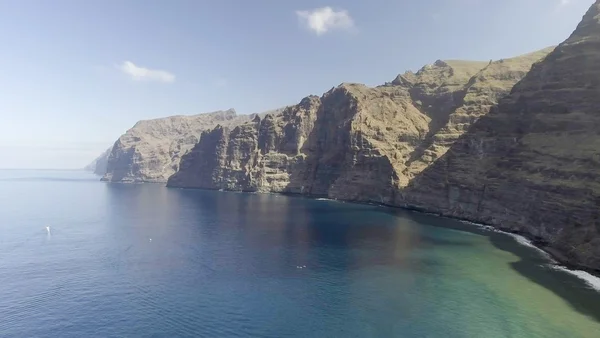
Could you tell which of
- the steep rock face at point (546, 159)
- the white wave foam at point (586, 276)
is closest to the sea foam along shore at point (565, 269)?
the white wave foam at point (586, 276)

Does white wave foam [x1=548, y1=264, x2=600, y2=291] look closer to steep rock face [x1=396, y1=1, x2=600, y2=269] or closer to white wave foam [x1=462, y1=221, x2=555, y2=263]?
steep rock face [x1=396, y1=1, x2=600, y2=269]

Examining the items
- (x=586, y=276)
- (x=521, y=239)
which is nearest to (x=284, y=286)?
(x=586, y=276)

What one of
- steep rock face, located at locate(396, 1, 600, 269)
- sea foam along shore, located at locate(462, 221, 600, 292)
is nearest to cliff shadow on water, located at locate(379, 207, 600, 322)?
sea foam along shore, located at locate(462, 221, 600, 292)

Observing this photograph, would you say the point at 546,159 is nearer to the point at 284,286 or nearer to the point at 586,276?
the point at 586,276

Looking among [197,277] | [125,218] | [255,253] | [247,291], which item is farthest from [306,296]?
[125,218]

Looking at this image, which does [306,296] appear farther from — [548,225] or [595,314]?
[548,225]

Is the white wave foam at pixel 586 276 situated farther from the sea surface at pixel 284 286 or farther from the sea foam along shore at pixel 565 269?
the sea surface at pixel 284 286
